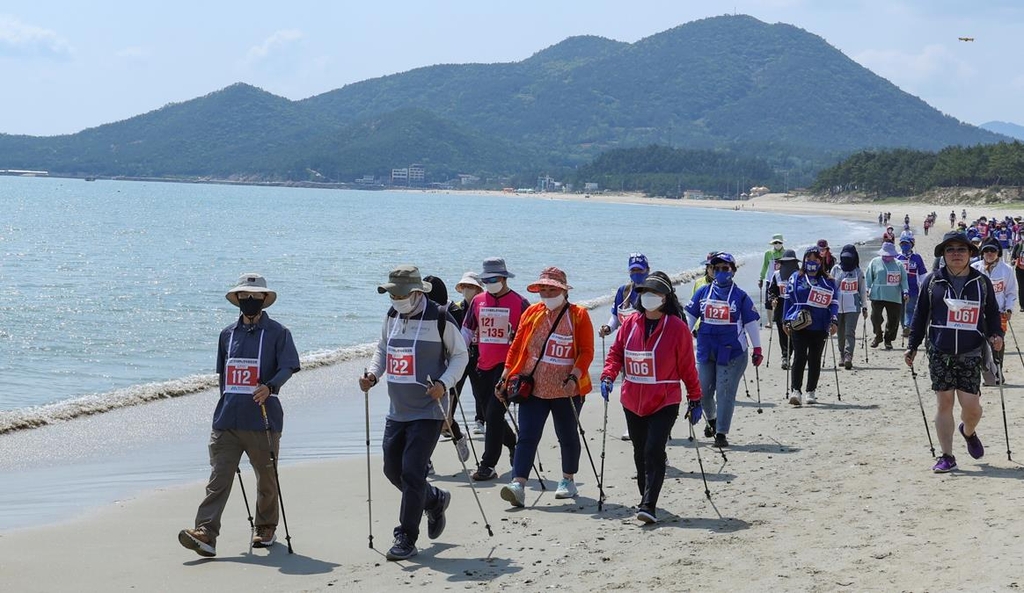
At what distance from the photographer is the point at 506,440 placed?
10.5 metres

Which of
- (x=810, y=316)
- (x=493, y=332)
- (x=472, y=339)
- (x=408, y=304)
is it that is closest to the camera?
(x=408, y=304)

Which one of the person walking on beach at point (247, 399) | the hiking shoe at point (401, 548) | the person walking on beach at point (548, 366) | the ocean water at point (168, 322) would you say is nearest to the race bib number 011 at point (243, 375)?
the person walking on beach at point (247, 399)

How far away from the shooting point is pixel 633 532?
8172mm

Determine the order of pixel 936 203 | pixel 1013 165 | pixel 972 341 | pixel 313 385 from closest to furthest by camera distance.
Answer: pixel 972 341, pixel 313 385, pixel 1013 165, pixel 936 203

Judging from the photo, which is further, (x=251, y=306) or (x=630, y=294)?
(x=630, y=294)

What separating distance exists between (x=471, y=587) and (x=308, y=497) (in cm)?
310

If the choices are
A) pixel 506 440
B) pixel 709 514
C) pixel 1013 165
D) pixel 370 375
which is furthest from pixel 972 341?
pixel 1013 165

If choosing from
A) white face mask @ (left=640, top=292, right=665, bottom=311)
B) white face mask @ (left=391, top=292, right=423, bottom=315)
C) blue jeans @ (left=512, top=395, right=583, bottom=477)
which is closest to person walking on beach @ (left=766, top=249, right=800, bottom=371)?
blue jeans @ (left=512, top=395, right=583, bottom=477)

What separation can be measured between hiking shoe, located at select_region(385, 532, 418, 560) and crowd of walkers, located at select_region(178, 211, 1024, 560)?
0.01m

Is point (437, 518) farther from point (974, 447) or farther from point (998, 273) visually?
point (998, 273)

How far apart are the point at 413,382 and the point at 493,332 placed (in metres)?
2.60

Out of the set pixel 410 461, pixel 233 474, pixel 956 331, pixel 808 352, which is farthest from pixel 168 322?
pixel 956 331

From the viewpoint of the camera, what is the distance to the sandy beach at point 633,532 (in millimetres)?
6961

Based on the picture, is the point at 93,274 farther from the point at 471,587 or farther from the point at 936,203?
the point at 936,203
